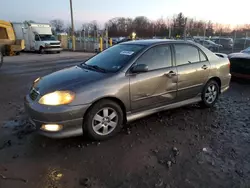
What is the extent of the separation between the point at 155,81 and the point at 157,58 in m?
0.46

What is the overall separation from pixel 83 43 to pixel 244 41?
57.2 ft

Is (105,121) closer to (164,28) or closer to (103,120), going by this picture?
(103,120)

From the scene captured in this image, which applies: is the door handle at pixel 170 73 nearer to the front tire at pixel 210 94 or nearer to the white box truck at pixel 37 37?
the front tire at pixel 210 94

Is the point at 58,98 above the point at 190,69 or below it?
below

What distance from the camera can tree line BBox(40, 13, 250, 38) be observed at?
74.5 feet

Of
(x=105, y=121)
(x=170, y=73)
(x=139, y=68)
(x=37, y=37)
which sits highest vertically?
(x=37, y=37)

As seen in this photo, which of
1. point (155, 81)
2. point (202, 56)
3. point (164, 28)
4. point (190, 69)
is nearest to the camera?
point (155, 81)

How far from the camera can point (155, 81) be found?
389 centimetres

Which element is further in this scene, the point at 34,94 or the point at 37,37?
the point at 37,37

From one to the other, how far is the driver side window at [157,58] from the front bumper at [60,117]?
1.35 m

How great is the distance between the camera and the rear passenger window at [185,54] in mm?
4312

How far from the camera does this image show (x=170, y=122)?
4.25 metres

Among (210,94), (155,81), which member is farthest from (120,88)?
(210,94)

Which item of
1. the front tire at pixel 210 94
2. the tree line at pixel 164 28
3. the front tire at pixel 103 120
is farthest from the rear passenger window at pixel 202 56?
the tree line at pixel 164 28
